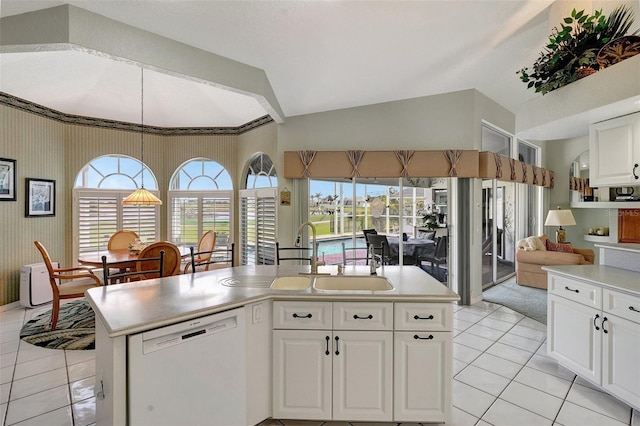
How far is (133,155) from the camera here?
5.76 meters

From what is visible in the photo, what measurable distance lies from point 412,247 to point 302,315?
333 centimetres

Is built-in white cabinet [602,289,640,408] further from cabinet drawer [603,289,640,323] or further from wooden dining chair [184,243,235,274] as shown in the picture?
wooden dining chair [184,243,235,274]

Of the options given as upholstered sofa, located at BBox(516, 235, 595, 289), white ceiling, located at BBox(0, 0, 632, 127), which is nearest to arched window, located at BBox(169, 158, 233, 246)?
white ceiling, located at BBox(0, 0, 632, 127)

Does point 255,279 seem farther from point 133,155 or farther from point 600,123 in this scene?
point 133,155

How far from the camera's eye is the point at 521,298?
16.3 ft

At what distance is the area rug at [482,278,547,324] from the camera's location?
433 centimetres

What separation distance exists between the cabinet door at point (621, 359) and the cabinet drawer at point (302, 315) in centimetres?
209

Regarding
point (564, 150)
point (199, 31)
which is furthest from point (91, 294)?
point (564, 150)

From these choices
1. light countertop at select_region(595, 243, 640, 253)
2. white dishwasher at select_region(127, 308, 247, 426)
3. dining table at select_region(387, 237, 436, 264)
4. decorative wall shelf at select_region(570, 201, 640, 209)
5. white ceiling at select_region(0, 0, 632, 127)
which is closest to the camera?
white dishwasher at select_region(127, 308, 247, 426)

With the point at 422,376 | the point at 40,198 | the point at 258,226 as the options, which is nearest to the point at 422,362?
the point at 422,376

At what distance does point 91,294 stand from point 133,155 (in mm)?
4569

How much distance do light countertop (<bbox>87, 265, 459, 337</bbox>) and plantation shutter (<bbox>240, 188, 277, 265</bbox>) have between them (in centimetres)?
277

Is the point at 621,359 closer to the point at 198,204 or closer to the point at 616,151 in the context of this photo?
→ the point at 616,151

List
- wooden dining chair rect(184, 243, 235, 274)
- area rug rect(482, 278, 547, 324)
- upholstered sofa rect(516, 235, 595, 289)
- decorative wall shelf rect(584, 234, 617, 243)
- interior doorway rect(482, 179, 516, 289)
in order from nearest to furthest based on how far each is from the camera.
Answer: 1. wooden dining chair rect(184, 243, 235, 274)
2. area rug rect(482, 278, 547, 324)
3. upholstered sofa rect(516, 235, 595, 289)
4. interior doorway rect(482, 179, 516, 289)
5. decorative wall shelf rect(584, 234, 617, 243)
